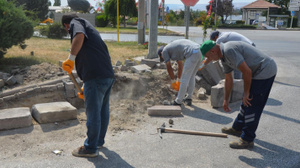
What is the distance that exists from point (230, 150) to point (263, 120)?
1.54 m

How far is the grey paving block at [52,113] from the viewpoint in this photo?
4566 millimetres

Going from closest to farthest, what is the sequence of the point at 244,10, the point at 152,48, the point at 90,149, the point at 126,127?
1. the point at 90,149
2. the point at 126,127
3. the point at 152,48
4. the point at 244,10

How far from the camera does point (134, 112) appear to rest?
5367 millimetres

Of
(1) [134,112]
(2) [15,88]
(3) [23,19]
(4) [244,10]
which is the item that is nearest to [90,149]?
(1) [134,112]

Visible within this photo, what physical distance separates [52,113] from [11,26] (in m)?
3.63

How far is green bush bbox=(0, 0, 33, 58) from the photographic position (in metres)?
6.85

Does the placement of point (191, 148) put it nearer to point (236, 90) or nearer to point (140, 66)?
point (236, 90)

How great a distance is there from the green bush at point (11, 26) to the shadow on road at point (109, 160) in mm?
4779

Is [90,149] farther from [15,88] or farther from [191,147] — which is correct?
[15,88]

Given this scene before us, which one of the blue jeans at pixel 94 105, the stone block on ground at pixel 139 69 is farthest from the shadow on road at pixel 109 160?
the stone block on ground at pixel 139 69

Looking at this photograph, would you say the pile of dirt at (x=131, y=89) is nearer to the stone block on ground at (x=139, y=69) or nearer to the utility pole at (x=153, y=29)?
the stone block on ground at (x=139, y=69)

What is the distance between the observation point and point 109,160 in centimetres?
356

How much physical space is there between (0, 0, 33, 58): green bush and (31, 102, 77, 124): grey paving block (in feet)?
10.1

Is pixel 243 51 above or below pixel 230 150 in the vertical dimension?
above
